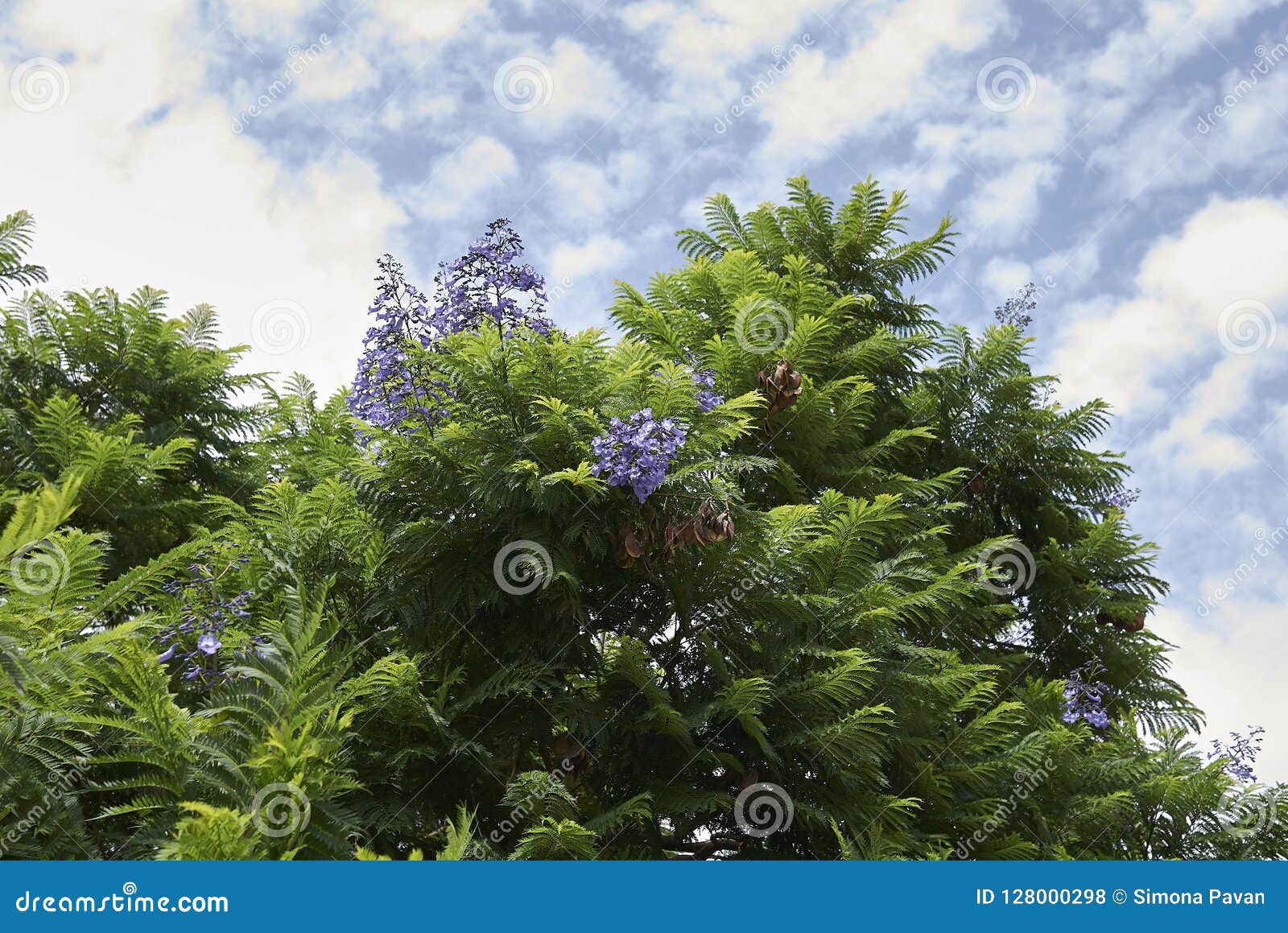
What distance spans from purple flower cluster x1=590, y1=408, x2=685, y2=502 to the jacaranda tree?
2cm

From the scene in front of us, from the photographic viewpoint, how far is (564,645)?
15.7 feet

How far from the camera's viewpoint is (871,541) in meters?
6.29

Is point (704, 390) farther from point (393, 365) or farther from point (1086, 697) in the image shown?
point (1086, 697)

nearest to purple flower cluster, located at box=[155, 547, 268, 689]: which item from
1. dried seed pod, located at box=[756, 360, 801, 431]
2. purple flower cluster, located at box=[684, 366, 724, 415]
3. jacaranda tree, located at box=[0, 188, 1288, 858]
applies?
jacaranda tree, located at box=[0, 188, 1288, 858]

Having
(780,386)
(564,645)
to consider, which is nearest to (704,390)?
(780,386)

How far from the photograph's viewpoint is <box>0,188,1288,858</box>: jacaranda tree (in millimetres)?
3365

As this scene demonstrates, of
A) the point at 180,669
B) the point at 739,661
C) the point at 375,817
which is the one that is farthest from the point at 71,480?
the point at 739,661

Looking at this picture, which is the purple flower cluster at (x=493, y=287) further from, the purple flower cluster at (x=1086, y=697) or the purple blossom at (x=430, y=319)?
the purple flower cluster at (x=1086, y=697)

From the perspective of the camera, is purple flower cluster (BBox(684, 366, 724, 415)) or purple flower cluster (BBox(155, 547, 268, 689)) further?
purple flower cluster (BBox(684, 366, 724, 415))

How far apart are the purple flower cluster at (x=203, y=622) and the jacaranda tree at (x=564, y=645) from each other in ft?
0.09

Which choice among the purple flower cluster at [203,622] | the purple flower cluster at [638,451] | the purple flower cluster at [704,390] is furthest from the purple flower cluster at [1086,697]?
the purple flower cluster at [203,622]

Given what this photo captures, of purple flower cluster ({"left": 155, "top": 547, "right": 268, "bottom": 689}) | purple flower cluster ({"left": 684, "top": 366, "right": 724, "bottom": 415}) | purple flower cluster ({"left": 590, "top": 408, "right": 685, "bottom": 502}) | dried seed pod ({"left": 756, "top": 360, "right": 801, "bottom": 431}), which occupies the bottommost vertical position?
purple flower cluster ({"left": 155, "top": 547, "right": 268, "bottom": 689})

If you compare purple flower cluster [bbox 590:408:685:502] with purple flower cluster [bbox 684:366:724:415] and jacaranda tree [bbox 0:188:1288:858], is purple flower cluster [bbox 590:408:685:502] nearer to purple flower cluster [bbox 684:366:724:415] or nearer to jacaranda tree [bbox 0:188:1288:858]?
jacaranda tree [bbox 0:188:1288:858]

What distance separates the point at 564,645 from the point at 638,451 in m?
0.96
